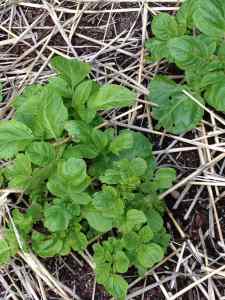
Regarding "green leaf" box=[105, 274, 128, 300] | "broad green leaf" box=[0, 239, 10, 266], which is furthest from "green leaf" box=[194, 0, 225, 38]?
"broad green leaf" box=[0, 239, 10, 266]

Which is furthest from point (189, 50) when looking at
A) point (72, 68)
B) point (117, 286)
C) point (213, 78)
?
point (117, 286)

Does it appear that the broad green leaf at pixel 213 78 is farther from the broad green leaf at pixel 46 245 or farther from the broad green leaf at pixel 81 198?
the broad green leaf at pixel 46 245

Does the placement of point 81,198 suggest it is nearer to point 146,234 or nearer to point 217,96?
point 146,234

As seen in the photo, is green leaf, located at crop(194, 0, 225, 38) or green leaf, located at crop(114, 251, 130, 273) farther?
green leaf, located at crop(194, 0, 225, 38)

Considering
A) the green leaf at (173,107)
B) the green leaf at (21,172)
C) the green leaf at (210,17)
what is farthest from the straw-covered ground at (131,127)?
the green leaf at (210,17)

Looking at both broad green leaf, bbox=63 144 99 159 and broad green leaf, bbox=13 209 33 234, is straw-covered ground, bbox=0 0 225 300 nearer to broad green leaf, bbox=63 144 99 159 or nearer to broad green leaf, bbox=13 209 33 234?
broad green leaf, bbox=13 209 33 234
